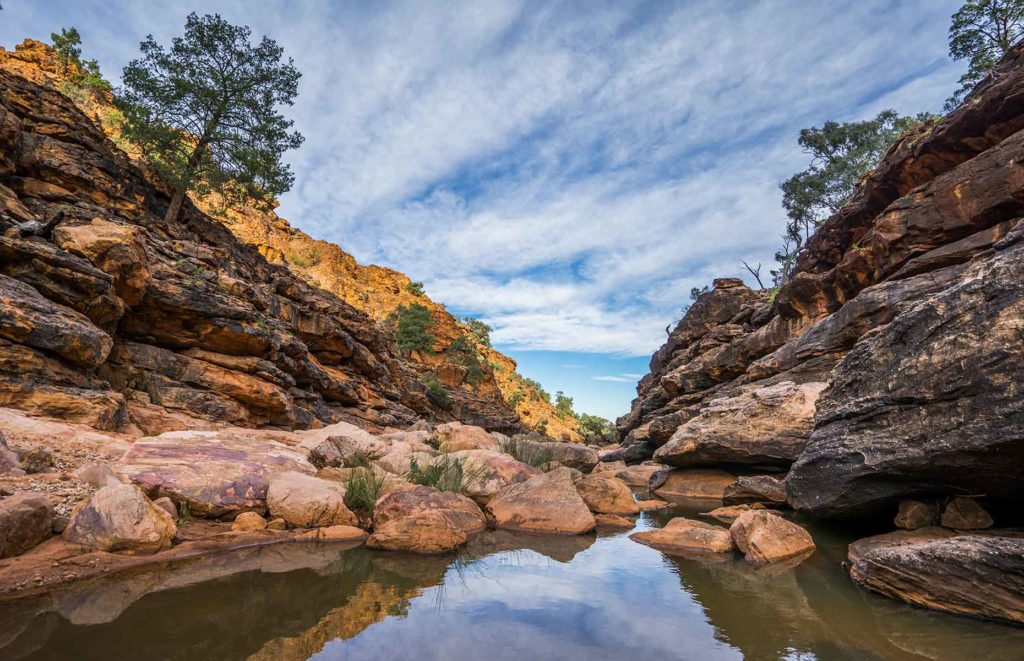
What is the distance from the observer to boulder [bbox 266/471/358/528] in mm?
6242

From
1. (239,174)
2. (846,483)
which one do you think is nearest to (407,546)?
(846,483)

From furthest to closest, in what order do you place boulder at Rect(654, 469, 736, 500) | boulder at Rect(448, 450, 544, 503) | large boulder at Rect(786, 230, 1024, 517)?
boulder at Rect(654, 469, 736, 500), boulder at Rect(448, 450, 544, 503), large boulder at Rect(786, 230, 1024, 517)

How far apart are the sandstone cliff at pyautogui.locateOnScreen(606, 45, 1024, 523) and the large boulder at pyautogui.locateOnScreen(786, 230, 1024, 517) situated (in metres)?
0.02

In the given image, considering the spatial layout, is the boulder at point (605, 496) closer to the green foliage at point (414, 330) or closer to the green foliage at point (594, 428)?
the green foliage at point (414, 330)

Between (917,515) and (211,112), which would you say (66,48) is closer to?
(211,112)

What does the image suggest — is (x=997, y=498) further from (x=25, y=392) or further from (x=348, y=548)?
(x=25, y=392)

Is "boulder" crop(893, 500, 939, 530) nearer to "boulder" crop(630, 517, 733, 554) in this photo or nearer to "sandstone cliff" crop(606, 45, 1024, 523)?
"sandstone cliff" crop(606, 45, 1024, 523)

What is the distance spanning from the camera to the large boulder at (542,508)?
25.1ft

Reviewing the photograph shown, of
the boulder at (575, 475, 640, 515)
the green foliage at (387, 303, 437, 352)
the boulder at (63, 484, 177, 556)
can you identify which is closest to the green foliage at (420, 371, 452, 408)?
the green foliage at (387, 303, 437, 352)

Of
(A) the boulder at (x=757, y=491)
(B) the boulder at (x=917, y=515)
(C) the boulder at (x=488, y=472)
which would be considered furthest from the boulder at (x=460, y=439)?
(B) the boulder at (x=917, y=515)

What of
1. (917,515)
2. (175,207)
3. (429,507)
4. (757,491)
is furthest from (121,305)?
(917,515)

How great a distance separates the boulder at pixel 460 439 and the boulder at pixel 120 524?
7.75m

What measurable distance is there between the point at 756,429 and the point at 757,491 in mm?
2062

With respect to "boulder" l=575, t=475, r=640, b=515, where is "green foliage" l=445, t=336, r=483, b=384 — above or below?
above
